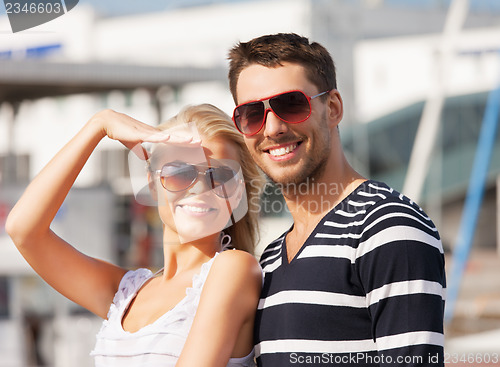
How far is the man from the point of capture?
203 cm

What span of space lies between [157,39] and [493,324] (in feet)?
75.9

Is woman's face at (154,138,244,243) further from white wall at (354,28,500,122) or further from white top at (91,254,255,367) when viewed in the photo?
white wall at (354,28,500,122)

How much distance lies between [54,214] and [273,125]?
840 mm

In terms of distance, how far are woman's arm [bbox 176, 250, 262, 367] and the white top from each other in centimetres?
10

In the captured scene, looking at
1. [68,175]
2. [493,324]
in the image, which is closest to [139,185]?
[68,175]

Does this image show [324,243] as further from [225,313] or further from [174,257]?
→ [174,257]

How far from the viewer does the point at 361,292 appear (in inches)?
84.7

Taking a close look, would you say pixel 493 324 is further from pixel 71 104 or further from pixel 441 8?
pixel 441 8

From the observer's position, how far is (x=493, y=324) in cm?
1539

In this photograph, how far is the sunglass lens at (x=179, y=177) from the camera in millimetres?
2584

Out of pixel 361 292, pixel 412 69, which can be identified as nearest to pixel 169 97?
pixel 361 292

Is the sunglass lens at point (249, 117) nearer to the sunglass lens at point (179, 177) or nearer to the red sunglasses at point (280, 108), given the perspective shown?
the red sunglasses at point (280, 108)

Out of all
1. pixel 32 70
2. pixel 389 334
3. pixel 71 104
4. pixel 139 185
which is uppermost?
pixel 71 104

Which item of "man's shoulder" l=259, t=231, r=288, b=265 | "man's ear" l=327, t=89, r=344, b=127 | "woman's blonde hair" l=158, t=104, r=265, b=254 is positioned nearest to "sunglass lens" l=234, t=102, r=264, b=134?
"woman's blonde hair" l=158, t=104, r=265, b=254
